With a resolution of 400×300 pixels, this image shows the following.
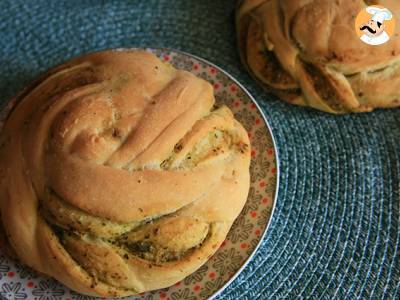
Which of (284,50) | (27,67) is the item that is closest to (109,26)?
(27,67)

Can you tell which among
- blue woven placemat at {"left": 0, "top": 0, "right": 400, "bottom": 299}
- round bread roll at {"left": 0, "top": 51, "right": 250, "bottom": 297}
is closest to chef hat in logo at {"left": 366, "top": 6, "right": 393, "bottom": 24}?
blue woven placemat at {"left": 0, "top": 0, "right": 400, "bottom": 299}

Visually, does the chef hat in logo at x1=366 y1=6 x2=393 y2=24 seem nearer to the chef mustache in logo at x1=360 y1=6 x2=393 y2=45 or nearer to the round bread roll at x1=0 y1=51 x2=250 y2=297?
the chef mustache in logo at x1=360 y1=6 x2=393 y2=45

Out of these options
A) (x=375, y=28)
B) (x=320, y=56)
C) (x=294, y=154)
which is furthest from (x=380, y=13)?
(x=294, y=154)

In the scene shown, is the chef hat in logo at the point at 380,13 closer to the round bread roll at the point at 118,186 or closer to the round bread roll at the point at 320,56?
the round bread roll at the point at 320,56

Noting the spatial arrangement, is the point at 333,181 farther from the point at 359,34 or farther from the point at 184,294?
the point at 184,294

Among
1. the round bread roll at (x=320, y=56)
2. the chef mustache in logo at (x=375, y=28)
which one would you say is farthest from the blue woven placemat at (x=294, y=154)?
the chef mustache in logo at (x=375, y=28)

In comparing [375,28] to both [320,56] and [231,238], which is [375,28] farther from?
[231,238]
